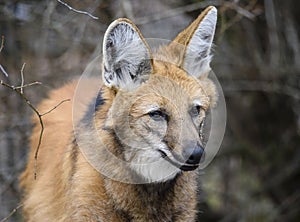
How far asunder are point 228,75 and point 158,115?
3827 mm

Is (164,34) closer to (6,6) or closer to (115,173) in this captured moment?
(6,6)

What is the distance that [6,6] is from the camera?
5703 mm

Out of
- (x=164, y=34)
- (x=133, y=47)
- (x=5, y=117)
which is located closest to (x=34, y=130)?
(x=5, y=117)

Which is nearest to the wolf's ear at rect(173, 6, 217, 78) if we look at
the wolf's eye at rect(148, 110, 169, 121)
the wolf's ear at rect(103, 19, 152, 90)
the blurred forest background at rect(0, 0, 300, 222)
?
the wolf's ear at rect(103, 19, 152, 90)

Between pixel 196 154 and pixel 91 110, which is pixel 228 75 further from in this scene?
pixel 196 154

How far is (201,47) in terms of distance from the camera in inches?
160

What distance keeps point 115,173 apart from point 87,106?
0.51 meters

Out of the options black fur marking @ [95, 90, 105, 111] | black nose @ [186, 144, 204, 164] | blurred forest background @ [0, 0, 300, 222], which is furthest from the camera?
blurred forest background @ [0, 0, 300, 222]

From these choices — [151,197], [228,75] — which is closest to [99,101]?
[151,197]

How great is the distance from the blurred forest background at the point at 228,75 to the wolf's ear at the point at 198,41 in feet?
4.49

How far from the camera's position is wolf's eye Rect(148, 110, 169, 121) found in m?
3.64

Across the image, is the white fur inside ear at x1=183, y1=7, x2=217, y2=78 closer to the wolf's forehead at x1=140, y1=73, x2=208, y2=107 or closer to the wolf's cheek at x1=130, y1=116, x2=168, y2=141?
the wolf's forehead at x1=140, y1=73, x2=208, y2=107

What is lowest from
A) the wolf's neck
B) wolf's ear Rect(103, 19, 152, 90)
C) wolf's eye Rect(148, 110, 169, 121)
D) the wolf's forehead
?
the wolf's neck

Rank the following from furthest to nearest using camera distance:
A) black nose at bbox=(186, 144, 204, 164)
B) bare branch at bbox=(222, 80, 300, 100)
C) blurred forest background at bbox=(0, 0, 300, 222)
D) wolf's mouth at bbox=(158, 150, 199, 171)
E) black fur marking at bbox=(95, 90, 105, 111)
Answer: bare branch at bbox=(222, 80, 300, 100)
blurred forest background at bbox=(0, 0, 300, 222)
black fur marking at bbox=(95, 90, 105, 111)
wolf's mouth at bbox=(158, 150, 199, 171)
black nose at bbox=(186, 144, 204, 164)
